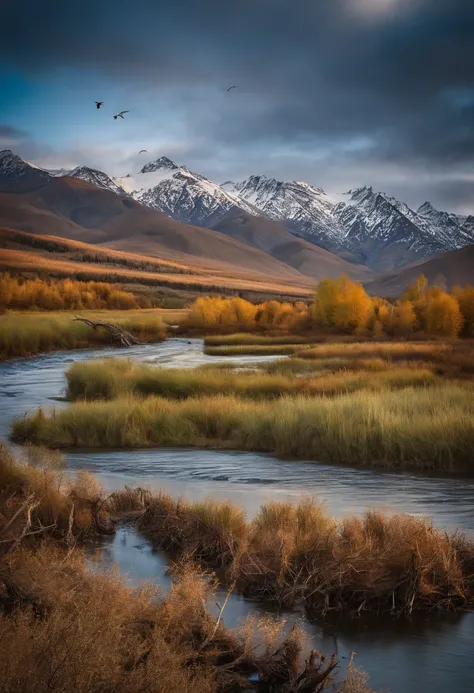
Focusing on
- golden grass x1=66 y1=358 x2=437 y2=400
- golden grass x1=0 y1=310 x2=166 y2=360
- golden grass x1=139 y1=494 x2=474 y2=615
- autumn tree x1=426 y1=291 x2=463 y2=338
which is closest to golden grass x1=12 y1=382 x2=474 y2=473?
golden grass x1=66 y1=358 x2=437 y2=400

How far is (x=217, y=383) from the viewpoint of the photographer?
94.0ft

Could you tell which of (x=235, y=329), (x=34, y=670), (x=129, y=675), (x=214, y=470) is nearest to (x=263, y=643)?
(x=129, y=675)

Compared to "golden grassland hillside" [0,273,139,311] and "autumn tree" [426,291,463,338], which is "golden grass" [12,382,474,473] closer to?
"autumn tree" [426,291,463,338]

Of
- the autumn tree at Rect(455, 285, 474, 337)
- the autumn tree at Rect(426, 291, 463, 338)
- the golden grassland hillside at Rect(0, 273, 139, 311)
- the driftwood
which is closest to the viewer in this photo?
the driftwood

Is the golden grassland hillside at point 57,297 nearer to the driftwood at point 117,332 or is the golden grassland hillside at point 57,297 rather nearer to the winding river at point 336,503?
the driftwood at point 117,332

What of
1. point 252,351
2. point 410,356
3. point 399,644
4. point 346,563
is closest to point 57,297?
point 252,351

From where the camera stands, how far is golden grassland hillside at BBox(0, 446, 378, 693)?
5.45 m

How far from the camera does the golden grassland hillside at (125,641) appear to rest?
545 cm

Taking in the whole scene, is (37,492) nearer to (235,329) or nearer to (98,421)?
(98,421)

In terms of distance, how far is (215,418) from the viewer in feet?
75.1

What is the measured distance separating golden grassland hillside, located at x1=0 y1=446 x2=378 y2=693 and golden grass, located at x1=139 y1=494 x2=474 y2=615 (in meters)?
0.95

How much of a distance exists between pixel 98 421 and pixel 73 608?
15119 millimetres

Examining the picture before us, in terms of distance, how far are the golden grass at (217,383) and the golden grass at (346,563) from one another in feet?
49.2

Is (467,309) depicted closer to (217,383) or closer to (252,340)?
(252,340)
